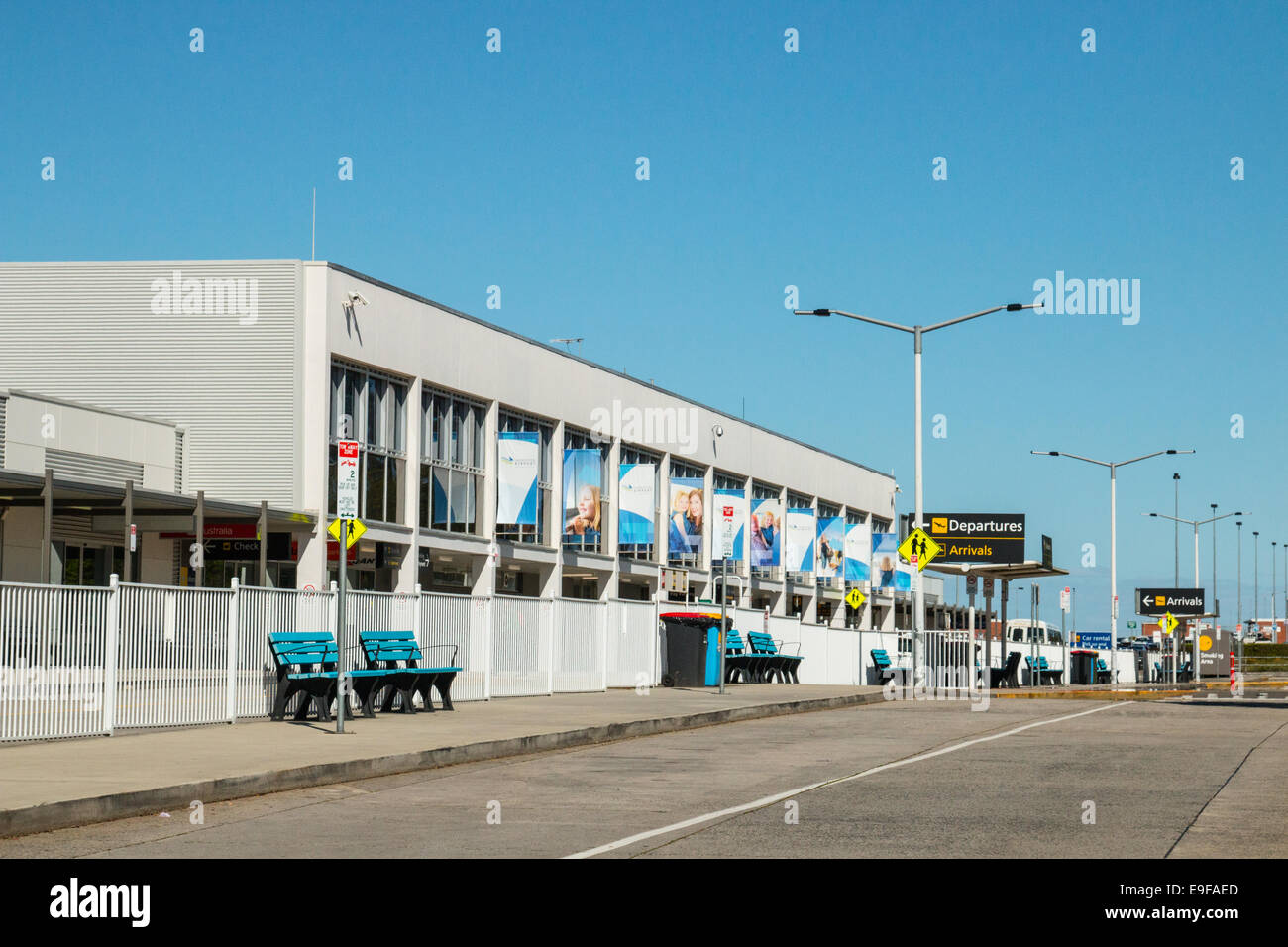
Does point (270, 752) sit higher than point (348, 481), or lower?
lower

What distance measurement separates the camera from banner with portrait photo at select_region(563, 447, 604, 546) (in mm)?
50125

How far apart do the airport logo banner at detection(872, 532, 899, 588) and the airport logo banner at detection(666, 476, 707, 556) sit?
22.1m

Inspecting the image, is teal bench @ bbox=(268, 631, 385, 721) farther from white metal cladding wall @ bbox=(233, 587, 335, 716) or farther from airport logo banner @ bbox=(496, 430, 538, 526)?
airport logo banner @ bbox=(496, 430, 538, 526)

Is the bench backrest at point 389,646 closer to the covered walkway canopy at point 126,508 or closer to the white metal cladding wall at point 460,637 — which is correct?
the white metal cladding wall at point 460,637

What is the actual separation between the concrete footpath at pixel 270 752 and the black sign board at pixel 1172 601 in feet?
225

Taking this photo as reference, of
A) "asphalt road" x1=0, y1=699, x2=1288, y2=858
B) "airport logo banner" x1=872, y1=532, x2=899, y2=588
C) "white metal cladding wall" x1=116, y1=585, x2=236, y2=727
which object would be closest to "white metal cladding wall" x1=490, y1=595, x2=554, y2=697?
"asphalt road" x1=0, y1=699, x2=1288, y2=858

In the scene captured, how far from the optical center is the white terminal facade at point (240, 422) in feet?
115

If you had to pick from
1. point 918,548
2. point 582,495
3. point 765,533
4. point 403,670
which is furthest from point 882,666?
point 403,670

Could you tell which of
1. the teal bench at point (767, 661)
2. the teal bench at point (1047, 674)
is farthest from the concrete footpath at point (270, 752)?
the teal bench at point (1047, 674)

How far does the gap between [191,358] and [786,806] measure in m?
27.6

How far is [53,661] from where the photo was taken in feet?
57.7

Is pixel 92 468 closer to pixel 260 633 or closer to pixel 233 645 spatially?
pixel 260 633
